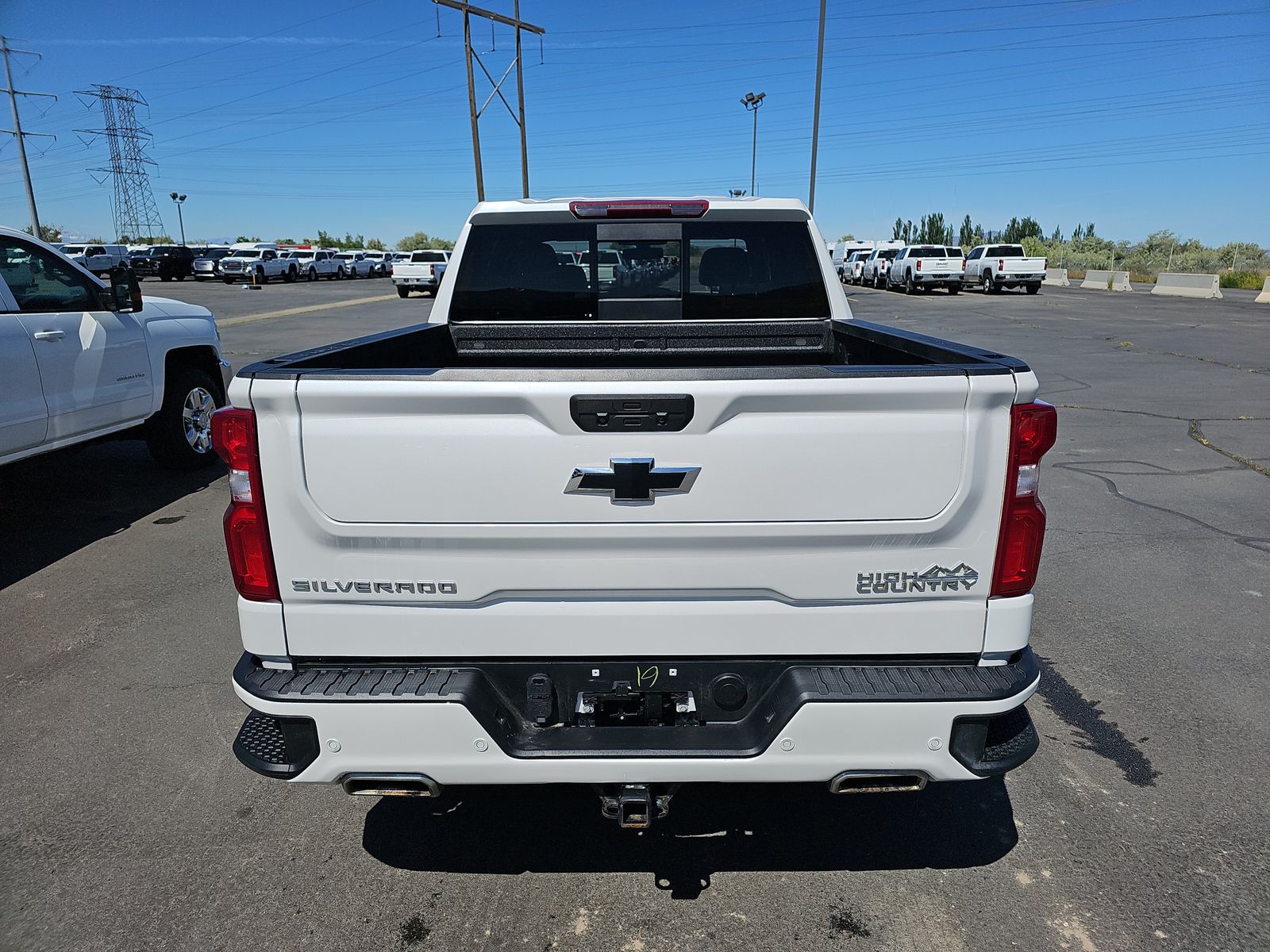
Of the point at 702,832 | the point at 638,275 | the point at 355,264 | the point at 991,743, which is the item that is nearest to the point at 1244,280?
the point at 638,275

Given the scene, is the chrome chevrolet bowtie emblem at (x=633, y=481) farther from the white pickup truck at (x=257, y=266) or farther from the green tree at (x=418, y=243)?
the green tree at (x=418, y=243)

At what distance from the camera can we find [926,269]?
35688 mm

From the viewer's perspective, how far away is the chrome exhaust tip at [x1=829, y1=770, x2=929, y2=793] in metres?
2.37

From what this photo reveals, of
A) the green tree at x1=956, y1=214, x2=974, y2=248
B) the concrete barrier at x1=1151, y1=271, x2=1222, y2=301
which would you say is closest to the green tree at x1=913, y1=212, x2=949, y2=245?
the green tree at x1=956, y1=214, x2=974, y2=248

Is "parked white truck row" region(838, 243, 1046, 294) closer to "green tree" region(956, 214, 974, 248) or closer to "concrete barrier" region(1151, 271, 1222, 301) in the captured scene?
"concrete barrier" region(1151, 271, 1222, 301)

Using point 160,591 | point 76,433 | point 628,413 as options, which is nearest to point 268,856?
point 628,413

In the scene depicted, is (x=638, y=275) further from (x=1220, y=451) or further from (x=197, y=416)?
(x=1220, y=451)

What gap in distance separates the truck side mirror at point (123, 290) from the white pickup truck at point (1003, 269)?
34.8 meters

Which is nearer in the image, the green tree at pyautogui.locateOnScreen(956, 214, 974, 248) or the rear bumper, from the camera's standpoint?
the rear bumper

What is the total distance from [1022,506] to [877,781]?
0.87 metres

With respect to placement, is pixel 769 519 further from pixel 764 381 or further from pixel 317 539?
pixel 317 539

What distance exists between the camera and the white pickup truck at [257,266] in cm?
4519

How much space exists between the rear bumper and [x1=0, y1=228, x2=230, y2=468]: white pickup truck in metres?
3.36

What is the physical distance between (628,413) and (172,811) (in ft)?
7.77
